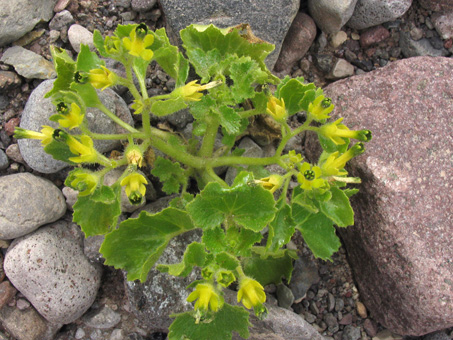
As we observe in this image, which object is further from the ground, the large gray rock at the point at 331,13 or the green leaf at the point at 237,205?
the large gray rock at the point at 331,13

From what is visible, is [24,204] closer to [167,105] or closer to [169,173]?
[169,173]

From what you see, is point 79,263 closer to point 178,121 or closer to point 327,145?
point 178,121

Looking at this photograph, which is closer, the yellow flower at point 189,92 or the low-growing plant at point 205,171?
the low-growing plant at point 205,171

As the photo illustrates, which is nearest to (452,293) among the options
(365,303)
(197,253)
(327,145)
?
(365,303)

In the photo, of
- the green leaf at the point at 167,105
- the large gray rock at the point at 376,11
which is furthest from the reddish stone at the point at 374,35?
the green leaf at the point at 167,105

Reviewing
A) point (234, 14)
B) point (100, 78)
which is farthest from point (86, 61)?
point (234, 14)

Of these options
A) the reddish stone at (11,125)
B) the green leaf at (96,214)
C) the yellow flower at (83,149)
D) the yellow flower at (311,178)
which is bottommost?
the reddish stone at (11,125)

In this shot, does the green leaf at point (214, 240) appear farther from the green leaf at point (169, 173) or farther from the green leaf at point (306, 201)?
the green leaf at point (169, 173)
